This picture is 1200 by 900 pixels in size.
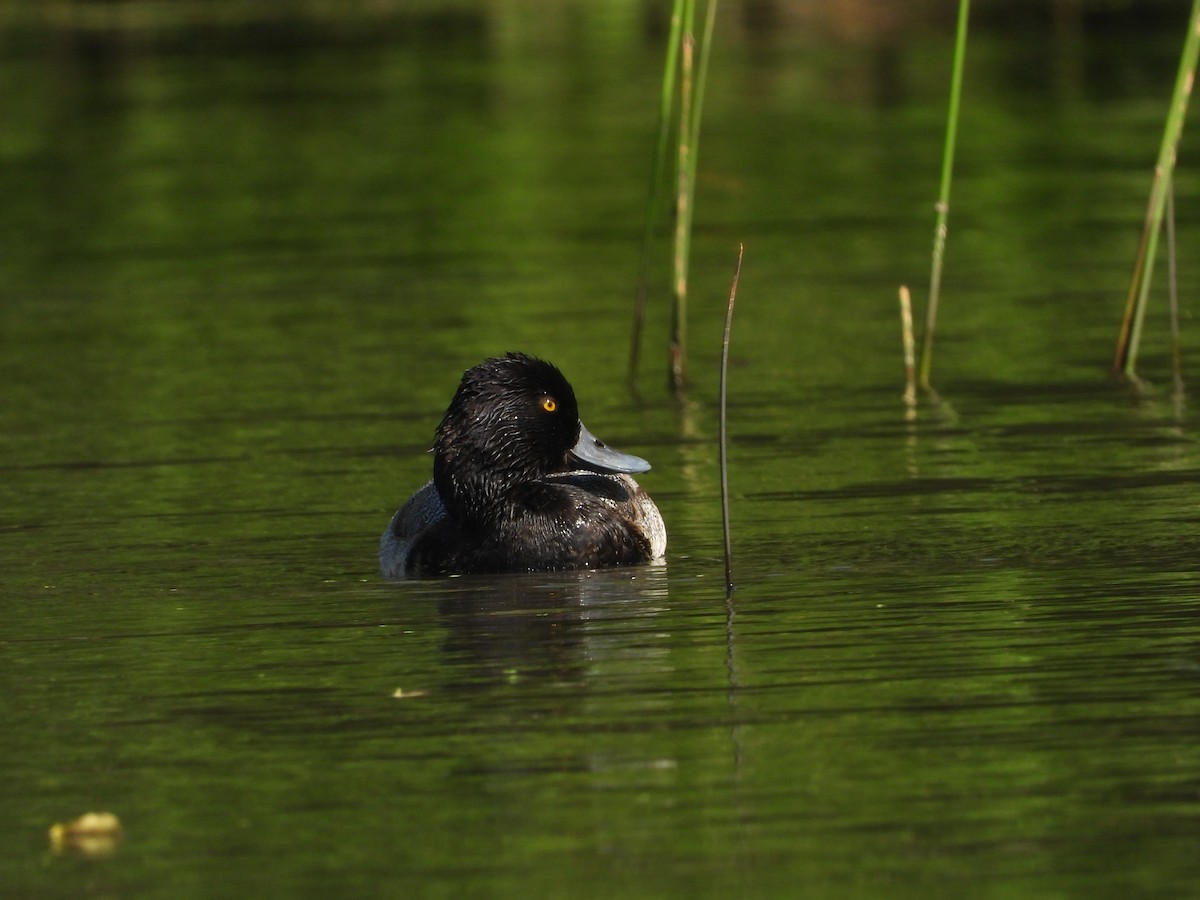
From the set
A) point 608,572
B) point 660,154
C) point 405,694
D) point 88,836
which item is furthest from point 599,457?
point 88,836

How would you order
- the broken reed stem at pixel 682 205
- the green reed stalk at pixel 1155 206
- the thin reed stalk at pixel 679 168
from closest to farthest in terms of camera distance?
the green reed stalk at pixel 1155 206
the thin reed stalk at pixel 679 168
the broken reed stem at pixel 682 205

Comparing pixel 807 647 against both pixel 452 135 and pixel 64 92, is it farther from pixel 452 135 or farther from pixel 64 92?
pixel 64 92

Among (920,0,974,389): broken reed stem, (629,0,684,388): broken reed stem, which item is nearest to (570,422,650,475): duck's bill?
(920,0,974,389): broken reed stem

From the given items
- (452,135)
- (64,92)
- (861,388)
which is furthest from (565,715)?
(64,92)

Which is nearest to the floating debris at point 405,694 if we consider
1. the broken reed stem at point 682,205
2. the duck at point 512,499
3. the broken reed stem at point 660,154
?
the duck at point 512,499

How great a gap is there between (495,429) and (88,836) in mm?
4091

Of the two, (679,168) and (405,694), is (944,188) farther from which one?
(405,694)

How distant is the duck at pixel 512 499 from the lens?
1075cm

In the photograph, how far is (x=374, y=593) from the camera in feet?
34.3

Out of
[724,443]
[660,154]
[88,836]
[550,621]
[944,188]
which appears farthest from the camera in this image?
[660,154]

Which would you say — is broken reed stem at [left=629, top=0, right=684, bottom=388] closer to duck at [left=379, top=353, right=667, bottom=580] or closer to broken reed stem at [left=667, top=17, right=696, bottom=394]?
broken reed stem at [left=667, top=17, right=696, bottom=394]

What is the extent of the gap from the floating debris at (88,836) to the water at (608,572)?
1.8 inches

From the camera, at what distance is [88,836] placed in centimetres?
696

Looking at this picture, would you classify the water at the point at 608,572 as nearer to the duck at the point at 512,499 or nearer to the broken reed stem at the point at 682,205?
the duck at the point at 512,499
